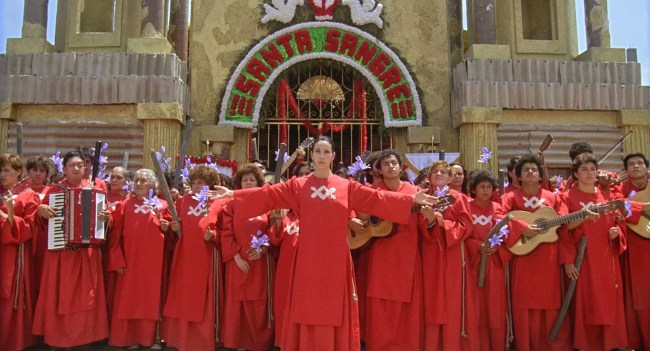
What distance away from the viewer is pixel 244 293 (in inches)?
214

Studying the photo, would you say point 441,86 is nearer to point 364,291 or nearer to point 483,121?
point 483,121

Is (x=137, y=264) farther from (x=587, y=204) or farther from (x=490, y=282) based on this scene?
(x=587, y=204)

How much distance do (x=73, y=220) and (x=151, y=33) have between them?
26.3 feet

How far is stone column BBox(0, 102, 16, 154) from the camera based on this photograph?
11570 mm

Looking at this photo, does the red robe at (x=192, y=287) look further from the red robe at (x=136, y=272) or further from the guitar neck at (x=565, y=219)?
the guitar neck at (x=565, y=219)

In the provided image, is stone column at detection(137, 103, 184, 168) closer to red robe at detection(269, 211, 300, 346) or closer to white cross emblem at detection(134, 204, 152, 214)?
white cross emblem at detection(134, 204, 152, 214)

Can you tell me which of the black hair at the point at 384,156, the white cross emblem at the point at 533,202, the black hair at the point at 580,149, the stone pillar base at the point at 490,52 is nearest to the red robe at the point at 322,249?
the black hair at the point at 384,156

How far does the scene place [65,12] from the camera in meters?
14.4

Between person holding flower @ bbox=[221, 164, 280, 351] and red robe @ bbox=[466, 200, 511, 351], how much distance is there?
6.59 feet

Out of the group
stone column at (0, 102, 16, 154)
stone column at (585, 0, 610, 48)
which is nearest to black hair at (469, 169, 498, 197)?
stone column at (585, 0, 610, 48)

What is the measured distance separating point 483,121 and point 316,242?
321 inches

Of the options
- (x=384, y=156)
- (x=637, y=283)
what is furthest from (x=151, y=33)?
(x=637, y=283)

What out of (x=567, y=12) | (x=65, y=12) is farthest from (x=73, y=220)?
(x=567, y=12)

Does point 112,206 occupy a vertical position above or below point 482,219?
above
